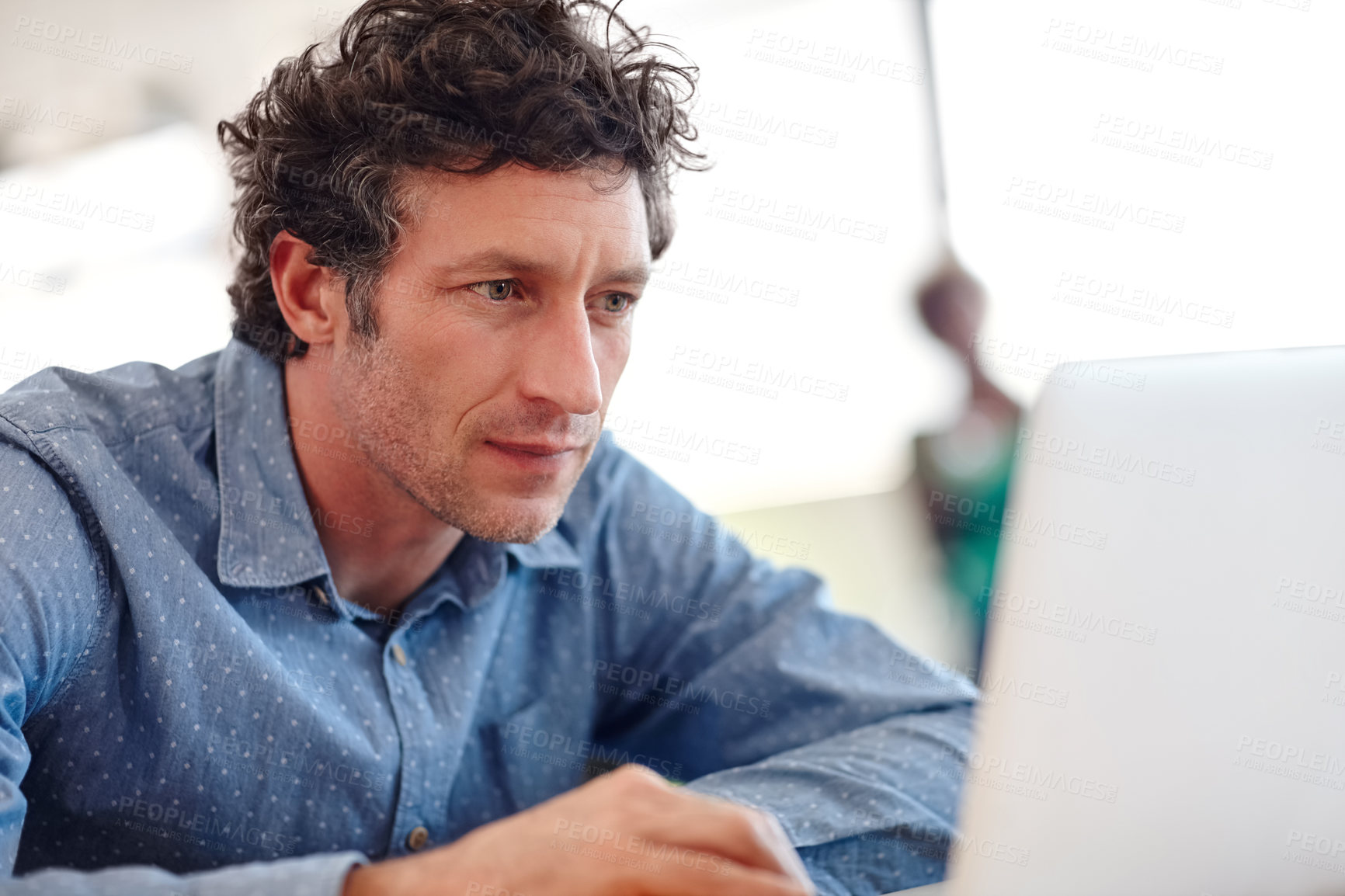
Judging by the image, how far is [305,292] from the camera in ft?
3.84

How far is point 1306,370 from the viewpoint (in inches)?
22.9

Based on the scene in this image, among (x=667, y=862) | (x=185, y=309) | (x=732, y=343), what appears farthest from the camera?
(x=732, y=343)

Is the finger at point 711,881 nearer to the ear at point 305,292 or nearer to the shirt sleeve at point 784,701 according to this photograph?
the shirt sleeve at point 784,701

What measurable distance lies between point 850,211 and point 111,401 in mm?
1742

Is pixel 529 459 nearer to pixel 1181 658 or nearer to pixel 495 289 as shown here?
pixel 495 289

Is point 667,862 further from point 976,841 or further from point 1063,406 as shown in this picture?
point 1063,406

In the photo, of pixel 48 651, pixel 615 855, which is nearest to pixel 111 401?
pixel 48 651

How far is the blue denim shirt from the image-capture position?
0.88 m

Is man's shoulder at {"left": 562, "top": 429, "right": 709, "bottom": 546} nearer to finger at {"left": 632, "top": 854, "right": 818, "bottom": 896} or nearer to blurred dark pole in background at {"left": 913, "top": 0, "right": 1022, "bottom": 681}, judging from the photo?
finger at {"left": 632, "top": 854, "right": 818, "bottom": 896}

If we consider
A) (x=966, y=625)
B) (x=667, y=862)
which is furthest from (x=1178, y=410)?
(x=966, y=625)

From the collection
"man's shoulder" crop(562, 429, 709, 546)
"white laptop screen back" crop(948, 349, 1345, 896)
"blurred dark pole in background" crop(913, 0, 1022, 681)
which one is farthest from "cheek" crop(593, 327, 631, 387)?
"blurred dark pole in background" crop(913, 0, 1022, 681)

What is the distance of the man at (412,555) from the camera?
900 mm

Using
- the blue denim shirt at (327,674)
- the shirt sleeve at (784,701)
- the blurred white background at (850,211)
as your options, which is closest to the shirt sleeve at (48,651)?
the blue denim shirt at (327,674)

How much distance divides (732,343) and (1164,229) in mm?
939
